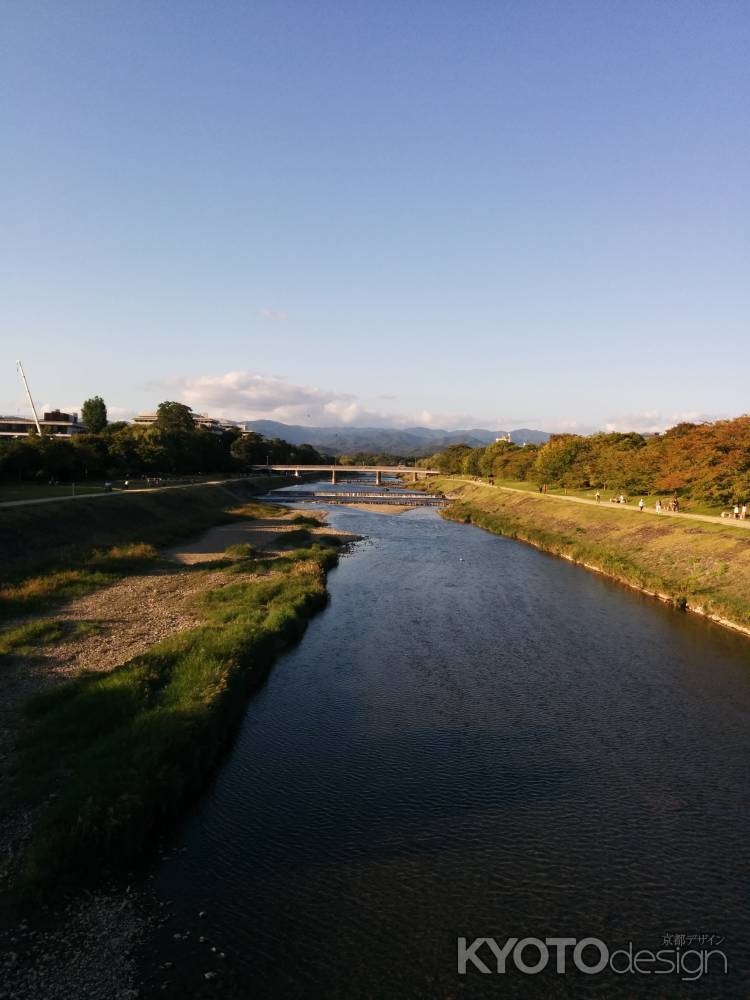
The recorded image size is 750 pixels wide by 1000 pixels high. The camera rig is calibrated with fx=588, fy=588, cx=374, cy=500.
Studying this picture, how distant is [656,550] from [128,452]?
304 feet

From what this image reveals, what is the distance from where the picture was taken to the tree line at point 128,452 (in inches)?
3027

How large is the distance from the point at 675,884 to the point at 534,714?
822 cm

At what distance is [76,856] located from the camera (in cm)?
1248

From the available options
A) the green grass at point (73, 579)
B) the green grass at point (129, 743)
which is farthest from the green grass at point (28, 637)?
the green grass at point (129, 743)

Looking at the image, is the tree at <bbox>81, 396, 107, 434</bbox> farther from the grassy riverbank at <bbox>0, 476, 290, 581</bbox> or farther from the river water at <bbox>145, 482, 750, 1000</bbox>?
the river water at <bbox>145, 482, 750, 1000</bbox>

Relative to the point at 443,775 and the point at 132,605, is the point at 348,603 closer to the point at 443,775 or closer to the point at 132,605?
the point at 132,605

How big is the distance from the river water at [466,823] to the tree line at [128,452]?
214ft

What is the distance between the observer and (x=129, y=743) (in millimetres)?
16266

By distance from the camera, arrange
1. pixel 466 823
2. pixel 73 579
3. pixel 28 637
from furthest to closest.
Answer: pixel 73 579 < pixel 28 637 < pixel 466 823

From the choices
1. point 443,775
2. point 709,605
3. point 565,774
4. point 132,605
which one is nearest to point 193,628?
point 132,605

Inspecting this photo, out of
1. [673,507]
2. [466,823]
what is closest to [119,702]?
[466,823]

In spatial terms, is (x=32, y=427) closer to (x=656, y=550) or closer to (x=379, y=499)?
(x=379, y=499)

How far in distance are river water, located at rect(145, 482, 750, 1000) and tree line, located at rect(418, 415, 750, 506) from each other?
103ft

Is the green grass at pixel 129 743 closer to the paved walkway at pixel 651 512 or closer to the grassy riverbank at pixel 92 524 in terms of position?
the grassy riverbank at pixel 92 524
